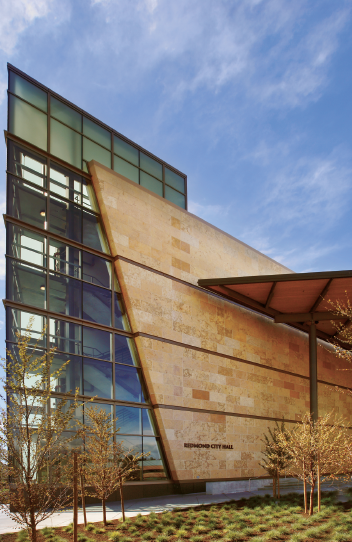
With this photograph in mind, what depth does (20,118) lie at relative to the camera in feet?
A: 66.1

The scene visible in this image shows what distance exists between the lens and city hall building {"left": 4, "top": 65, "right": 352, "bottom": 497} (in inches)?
762

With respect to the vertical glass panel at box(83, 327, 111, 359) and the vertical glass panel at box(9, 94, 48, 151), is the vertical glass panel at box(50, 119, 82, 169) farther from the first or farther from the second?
the vertical glass panel at box(83, 327, 111, 359)

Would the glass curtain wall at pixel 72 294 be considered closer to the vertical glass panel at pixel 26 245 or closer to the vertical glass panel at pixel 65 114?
the vertical glass panel at pixel 26 245

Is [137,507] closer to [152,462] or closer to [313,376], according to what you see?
[152,462]

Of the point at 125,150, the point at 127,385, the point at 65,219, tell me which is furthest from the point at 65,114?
the point at 127,385

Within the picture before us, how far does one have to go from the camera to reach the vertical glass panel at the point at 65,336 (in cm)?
1875

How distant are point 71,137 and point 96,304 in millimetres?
7562

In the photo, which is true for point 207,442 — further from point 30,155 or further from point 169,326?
point 30,155

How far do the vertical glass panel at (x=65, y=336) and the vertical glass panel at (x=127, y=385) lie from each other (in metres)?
2.14

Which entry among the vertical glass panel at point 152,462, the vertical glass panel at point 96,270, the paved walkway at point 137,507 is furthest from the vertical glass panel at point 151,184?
the paved walkway at point 137,507

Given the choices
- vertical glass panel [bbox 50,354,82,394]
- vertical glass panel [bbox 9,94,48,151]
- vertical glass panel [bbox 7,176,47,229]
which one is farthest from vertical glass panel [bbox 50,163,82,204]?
vertical glass panel [bbox 50,354,82,394]

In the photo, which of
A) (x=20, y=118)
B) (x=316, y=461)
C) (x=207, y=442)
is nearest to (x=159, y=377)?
(x=207, y=442)

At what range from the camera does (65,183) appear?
2120 cm

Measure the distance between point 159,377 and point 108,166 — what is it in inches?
392
